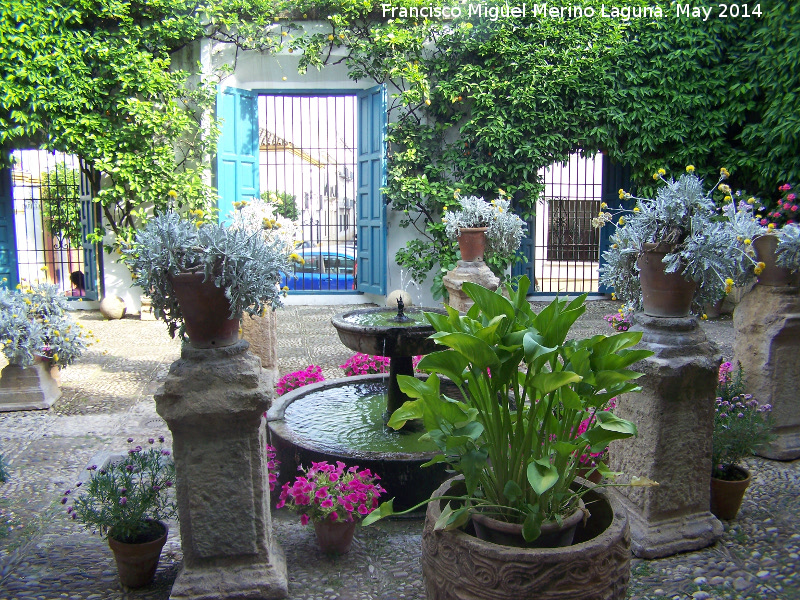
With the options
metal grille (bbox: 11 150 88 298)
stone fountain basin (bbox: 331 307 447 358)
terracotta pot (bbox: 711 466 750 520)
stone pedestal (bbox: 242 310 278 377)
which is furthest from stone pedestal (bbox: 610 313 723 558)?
metal grille (bbox: 11 150 88 298)

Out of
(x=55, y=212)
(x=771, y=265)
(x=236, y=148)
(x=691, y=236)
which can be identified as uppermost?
(x=236, y=148)

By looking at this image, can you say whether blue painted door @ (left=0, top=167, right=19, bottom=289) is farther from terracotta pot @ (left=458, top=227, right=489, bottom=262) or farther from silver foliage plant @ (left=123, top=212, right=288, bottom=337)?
silver foliage plant @ (left=123, top=212, right=288, bottom=337)

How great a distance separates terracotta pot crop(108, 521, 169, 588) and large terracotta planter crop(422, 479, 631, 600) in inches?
54.5

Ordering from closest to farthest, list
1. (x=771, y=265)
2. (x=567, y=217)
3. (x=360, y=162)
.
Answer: (x=771, y=265) < (x=360, y=162) < (x=567, y=217)

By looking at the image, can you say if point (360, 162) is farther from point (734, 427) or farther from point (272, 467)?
point (734, 427)

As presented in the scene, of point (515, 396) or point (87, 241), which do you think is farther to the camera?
point (87, 241)

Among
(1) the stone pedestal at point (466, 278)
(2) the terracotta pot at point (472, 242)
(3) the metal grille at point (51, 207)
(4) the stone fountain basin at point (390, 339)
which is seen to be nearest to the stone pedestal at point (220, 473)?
(4) the stone fountain basin at point (390, 339)

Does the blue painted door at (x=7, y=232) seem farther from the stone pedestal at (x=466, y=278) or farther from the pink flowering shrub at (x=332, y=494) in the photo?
the pink flowering shrub at (x=332, y=494)

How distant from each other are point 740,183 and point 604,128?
2.18m

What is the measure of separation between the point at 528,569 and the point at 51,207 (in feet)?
35.4

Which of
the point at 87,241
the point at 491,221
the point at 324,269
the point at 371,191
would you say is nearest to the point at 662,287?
the point at 491,221

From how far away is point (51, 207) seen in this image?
10.5 metres

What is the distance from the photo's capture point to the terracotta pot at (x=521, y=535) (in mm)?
1979

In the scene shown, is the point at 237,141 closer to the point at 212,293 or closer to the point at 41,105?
the point at 41,105
